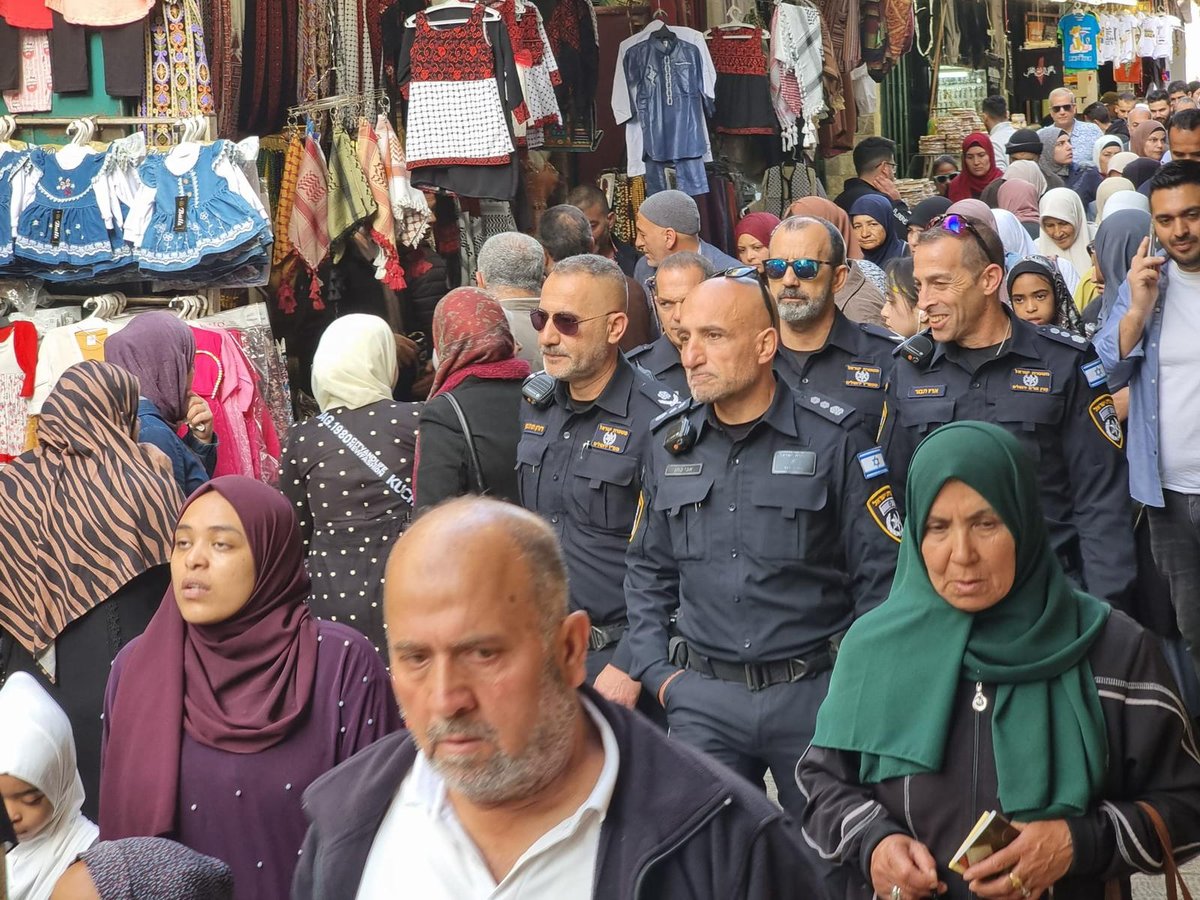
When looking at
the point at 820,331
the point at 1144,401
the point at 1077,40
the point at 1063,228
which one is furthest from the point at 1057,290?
the point at 1077,40

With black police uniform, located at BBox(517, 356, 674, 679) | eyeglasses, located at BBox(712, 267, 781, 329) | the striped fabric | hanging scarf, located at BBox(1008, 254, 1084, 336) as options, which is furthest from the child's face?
hanging scarf, located at BBox(1008, 254, 1084, 336)

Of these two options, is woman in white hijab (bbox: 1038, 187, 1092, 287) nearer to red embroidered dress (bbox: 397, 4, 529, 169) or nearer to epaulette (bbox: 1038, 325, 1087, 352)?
red embroidered dress (bbox: 397, 4, 529, 169)

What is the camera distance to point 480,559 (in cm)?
226

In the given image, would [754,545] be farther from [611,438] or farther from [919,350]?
[919,350]

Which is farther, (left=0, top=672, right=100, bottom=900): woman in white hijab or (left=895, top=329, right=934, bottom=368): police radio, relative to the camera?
(left=895, top=329, right=934, bottom=368): police radio

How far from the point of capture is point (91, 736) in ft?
15.8

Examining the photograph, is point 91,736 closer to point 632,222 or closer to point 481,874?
point 481,874

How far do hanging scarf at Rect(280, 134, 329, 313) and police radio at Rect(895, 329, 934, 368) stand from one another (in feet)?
13.7

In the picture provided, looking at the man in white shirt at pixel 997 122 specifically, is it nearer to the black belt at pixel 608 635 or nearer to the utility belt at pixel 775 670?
the black belt at pixel 608 635

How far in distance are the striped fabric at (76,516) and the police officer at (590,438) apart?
1173mm

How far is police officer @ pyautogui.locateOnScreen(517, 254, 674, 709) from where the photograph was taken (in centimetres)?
484

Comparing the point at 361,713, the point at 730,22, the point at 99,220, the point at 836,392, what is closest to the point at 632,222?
the point at 730,22

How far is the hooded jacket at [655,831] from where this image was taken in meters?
2.24

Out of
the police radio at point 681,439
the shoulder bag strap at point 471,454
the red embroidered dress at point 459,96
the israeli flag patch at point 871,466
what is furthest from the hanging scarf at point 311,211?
the israeli flag patch at point 871,466
